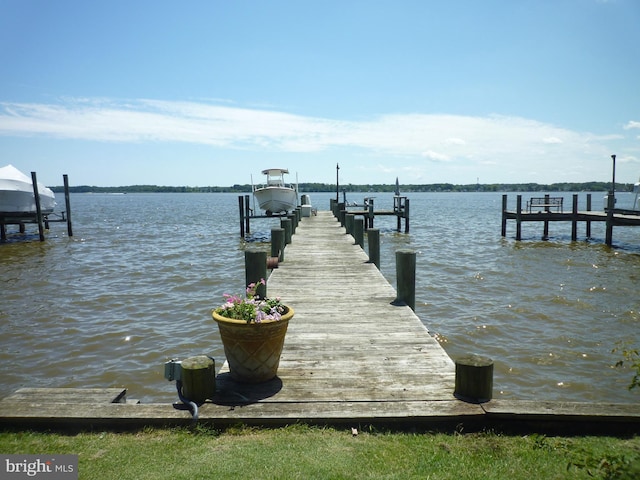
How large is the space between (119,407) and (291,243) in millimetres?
11186

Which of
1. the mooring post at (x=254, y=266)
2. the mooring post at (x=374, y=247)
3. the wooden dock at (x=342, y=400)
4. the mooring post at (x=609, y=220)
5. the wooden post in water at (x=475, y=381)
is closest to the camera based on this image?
the wooden dock at (x=342, y=400)

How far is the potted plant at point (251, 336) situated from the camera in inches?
174

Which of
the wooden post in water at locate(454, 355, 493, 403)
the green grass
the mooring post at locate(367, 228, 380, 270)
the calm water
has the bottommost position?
the calm water

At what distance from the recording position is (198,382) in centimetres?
427

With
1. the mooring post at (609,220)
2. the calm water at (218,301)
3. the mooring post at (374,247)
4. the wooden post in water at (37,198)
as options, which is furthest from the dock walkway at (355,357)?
the wooden post in water at (37,198)

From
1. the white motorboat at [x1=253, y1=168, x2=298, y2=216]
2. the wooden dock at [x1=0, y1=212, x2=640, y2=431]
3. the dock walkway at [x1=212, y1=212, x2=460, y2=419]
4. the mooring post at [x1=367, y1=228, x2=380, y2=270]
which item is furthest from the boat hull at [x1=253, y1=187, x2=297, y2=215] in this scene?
the wooden dock at [x1=0, y1=212, x2=640, y2=431]

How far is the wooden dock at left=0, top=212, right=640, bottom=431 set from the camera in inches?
157

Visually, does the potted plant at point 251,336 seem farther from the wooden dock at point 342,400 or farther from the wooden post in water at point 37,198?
the wooden post in water at point 37,198

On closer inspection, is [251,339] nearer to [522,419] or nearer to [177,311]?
[522,419]

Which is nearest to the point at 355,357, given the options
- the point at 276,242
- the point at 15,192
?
the point at 276,242

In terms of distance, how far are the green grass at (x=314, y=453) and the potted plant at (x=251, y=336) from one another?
74cm

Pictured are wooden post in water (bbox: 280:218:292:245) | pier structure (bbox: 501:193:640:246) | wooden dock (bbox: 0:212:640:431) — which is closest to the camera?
wooden dock (bbox: 0:212:640:431)

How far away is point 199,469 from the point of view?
338cm

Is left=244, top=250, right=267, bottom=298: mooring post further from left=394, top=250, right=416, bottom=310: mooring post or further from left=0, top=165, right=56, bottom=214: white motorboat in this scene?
left=0, top=165, right=56, bottom=214: white motorboat
